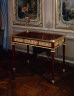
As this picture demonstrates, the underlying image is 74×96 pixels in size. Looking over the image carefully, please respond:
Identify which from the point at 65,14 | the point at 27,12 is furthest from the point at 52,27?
the point at 27,12

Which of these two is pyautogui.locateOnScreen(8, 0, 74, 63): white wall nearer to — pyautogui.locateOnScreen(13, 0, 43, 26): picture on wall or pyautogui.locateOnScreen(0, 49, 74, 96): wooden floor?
pyautogui.locateOnScreen(13, 0, 43, 26): picture on wall

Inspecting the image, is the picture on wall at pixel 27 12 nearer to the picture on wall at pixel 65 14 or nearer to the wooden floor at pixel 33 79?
the picture on wall at pixel 65 14

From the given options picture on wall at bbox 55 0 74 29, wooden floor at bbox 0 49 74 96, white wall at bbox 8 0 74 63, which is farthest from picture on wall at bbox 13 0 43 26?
wooden floor at bbox 0 49 74 96

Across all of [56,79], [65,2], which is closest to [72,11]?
[65,2]

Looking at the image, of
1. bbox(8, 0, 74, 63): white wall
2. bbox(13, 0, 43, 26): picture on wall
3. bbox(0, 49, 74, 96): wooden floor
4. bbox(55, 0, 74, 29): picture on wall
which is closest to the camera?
bbox(0, 49, 74, 96): wooden floor

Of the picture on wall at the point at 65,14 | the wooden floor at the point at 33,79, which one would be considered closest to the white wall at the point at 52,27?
the picture on wall at the point at 65,14

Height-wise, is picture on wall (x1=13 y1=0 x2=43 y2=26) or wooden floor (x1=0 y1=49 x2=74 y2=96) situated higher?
picture on wall (x1=13 y1=0 x2=43 y2=26)

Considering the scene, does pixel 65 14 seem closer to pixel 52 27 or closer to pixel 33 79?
pixel 52 27

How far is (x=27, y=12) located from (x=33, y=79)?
1542mm

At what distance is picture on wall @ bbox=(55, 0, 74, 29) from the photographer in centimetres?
341

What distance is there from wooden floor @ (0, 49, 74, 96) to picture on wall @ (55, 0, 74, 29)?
2.47 feet

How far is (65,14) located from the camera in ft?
11.4

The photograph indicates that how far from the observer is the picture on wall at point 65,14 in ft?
11.2

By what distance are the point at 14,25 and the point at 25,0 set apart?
64 cm
